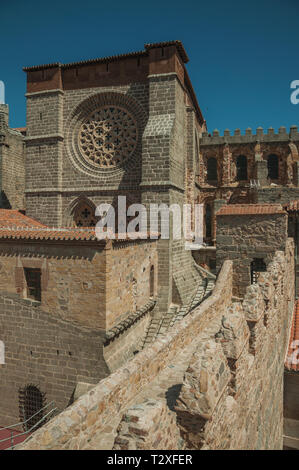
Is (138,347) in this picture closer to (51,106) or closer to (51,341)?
(51,341)

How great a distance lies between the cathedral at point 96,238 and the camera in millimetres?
9062

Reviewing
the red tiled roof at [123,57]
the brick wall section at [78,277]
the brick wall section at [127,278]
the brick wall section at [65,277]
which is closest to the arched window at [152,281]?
the brick wall section at [127,278]

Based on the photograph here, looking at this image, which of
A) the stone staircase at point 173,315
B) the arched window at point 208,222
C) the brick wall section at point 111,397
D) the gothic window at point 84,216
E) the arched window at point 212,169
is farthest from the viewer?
the arched window at point 212,169

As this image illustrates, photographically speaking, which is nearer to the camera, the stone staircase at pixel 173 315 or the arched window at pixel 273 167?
the stone staircase at pixel 173 315

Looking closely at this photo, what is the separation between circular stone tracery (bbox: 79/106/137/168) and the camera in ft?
50.6

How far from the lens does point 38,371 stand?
30.9ft

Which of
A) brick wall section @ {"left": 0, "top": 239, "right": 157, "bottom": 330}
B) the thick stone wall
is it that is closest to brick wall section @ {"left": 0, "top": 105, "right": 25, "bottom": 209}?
brick wall section @ {"left": 0, "top": 239, "right": 157, "bottom": 330}

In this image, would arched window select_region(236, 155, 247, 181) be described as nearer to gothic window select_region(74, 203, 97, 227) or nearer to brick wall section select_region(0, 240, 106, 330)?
gothic window select_region(74, 203, 97, 227)

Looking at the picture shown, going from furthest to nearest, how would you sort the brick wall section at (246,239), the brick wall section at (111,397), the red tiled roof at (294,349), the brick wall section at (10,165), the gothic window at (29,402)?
the brick wall section at (10,165) < the brick wall section at (246,239) < the gothic window at (29,402) < the red tiled roof at (294,349) < the brick wall section at (111,397)

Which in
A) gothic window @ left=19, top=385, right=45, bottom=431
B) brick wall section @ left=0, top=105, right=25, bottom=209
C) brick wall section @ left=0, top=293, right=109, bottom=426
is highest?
brick wall section @ left=0, top=105, right=25, bottom=209

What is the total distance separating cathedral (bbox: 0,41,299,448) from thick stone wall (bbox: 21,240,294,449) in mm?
2112

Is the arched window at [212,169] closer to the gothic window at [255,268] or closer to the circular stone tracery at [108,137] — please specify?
the circular stone tracery at [108,137]

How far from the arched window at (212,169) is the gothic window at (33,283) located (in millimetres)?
19014
